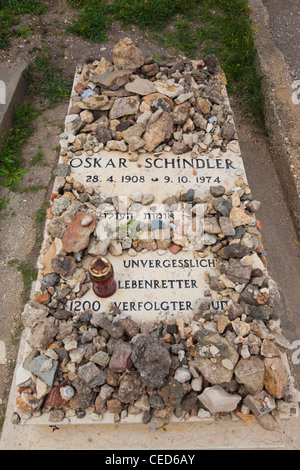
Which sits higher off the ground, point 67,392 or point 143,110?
point 143,110

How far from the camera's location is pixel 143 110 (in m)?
4.28

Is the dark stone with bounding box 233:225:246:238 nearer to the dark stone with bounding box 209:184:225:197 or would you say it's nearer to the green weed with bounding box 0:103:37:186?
the dark stone with bounding box 209:184:225:197

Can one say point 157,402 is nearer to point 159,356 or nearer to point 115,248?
point 159,356

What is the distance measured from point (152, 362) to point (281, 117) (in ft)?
13.8

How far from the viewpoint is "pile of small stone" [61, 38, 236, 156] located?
13.6 feet

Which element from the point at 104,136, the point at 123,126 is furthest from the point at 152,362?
the point at 123,126

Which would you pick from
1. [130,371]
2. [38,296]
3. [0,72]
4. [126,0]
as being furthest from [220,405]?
[126,0]

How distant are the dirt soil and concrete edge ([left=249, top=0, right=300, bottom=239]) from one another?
13 centimetres

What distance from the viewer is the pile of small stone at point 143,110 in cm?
413

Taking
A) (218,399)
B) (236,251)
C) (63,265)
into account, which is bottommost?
(218,399)

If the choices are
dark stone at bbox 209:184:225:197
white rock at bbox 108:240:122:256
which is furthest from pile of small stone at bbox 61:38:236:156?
white rock at bbox 108:240:122:256

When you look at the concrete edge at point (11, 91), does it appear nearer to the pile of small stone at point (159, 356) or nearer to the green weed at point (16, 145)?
the green weed at point (16, 145)

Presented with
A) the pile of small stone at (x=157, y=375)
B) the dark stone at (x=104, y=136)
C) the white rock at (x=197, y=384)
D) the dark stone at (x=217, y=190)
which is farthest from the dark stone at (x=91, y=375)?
the dark stone at (x=104, y=136)
